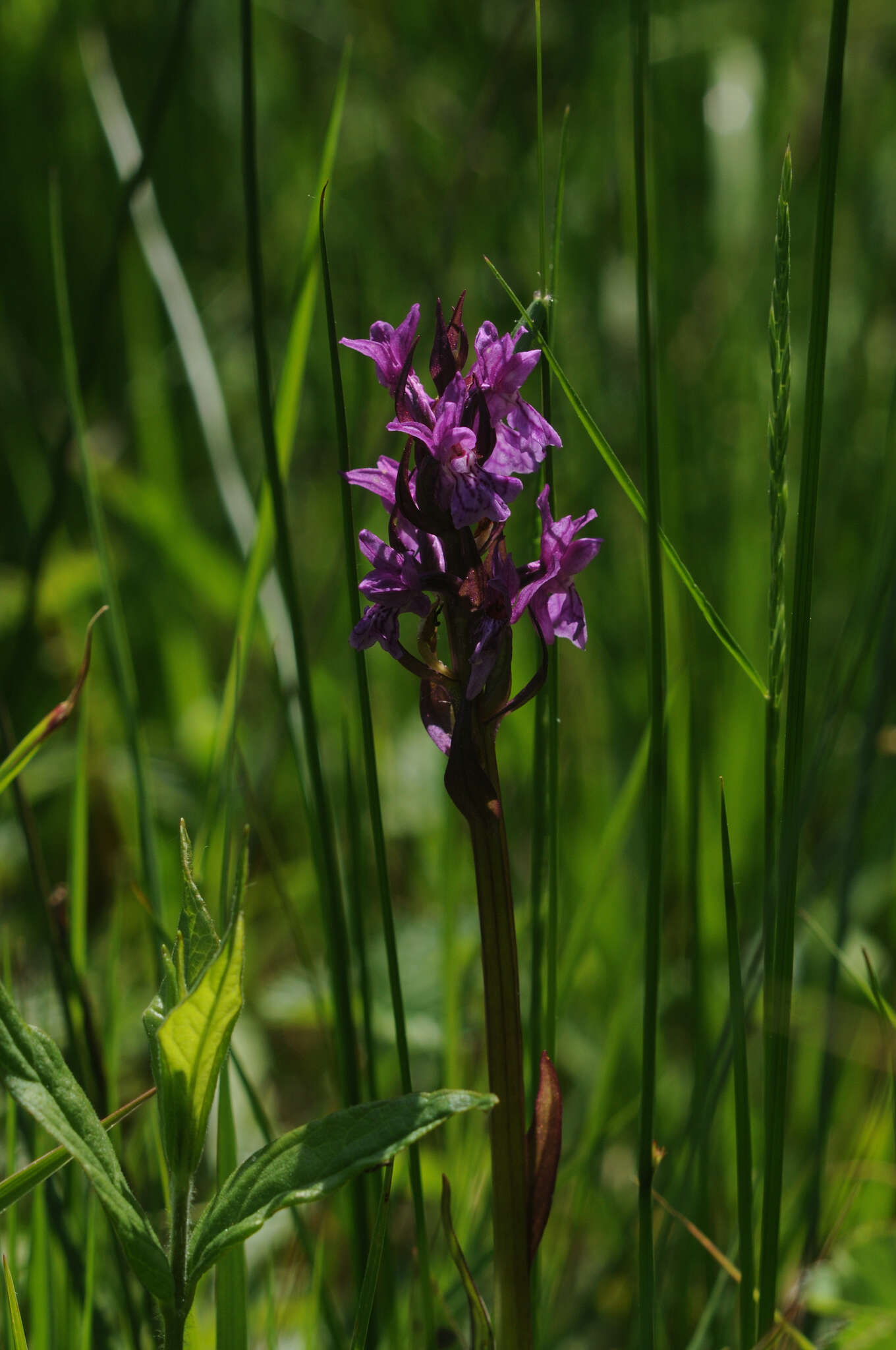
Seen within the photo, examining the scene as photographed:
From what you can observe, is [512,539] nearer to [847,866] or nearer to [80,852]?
[847,866]

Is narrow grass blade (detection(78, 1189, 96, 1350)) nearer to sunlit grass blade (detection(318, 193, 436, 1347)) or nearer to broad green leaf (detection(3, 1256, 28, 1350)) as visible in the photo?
broad green leaf (detection(3, 1256, 28, 1350))

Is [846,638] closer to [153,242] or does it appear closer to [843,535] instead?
[153,242]

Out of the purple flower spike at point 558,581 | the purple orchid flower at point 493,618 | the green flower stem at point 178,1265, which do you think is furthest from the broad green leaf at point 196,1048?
the purple flower spike at point 558,581

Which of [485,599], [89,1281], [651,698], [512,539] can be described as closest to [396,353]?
[485,599]

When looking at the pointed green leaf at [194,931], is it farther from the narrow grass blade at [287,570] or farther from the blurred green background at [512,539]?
the blurred green background at [512,539]

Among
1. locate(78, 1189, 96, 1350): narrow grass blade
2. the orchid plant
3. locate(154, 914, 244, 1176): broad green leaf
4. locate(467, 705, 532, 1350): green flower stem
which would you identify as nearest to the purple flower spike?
the orchid plant

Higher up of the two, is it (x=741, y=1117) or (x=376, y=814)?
(x=376, y=814)

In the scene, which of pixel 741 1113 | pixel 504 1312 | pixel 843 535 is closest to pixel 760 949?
pixel 741 1113
